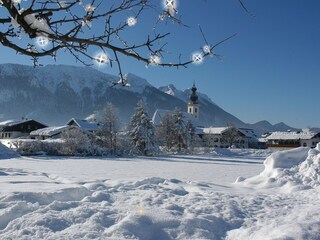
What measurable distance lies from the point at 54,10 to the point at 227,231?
3.93m

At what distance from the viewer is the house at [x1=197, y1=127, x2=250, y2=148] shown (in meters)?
80.6

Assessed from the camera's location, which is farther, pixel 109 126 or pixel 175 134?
pixel 175 134

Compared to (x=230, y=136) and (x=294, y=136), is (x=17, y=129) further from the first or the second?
(x=294, y=136)

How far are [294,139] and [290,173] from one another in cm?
6699

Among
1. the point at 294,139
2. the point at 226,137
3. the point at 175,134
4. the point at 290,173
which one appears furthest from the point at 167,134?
the point at 290,173

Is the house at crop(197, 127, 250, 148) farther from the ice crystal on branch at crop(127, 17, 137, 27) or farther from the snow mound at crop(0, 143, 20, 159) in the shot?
the ice crystal on branch at crop(127, 17, 137, 27)

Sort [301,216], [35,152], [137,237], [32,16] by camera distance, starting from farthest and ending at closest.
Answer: [35,152], [301,216], [137,237], [32,16]

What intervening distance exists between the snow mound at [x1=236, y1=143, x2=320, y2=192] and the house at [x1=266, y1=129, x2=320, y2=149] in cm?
6349

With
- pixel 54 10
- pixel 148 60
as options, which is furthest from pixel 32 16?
pixel 148 60

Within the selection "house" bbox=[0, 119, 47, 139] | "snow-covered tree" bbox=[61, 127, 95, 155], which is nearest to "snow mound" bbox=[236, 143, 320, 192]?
"snow-covered tree" bbox=[61, 127, 95, 155]

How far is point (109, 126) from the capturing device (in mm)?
44688

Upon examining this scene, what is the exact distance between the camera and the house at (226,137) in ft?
265

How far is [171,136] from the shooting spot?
176ft

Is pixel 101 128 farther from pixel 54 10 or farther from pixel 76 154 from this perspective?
pixel 54 10
